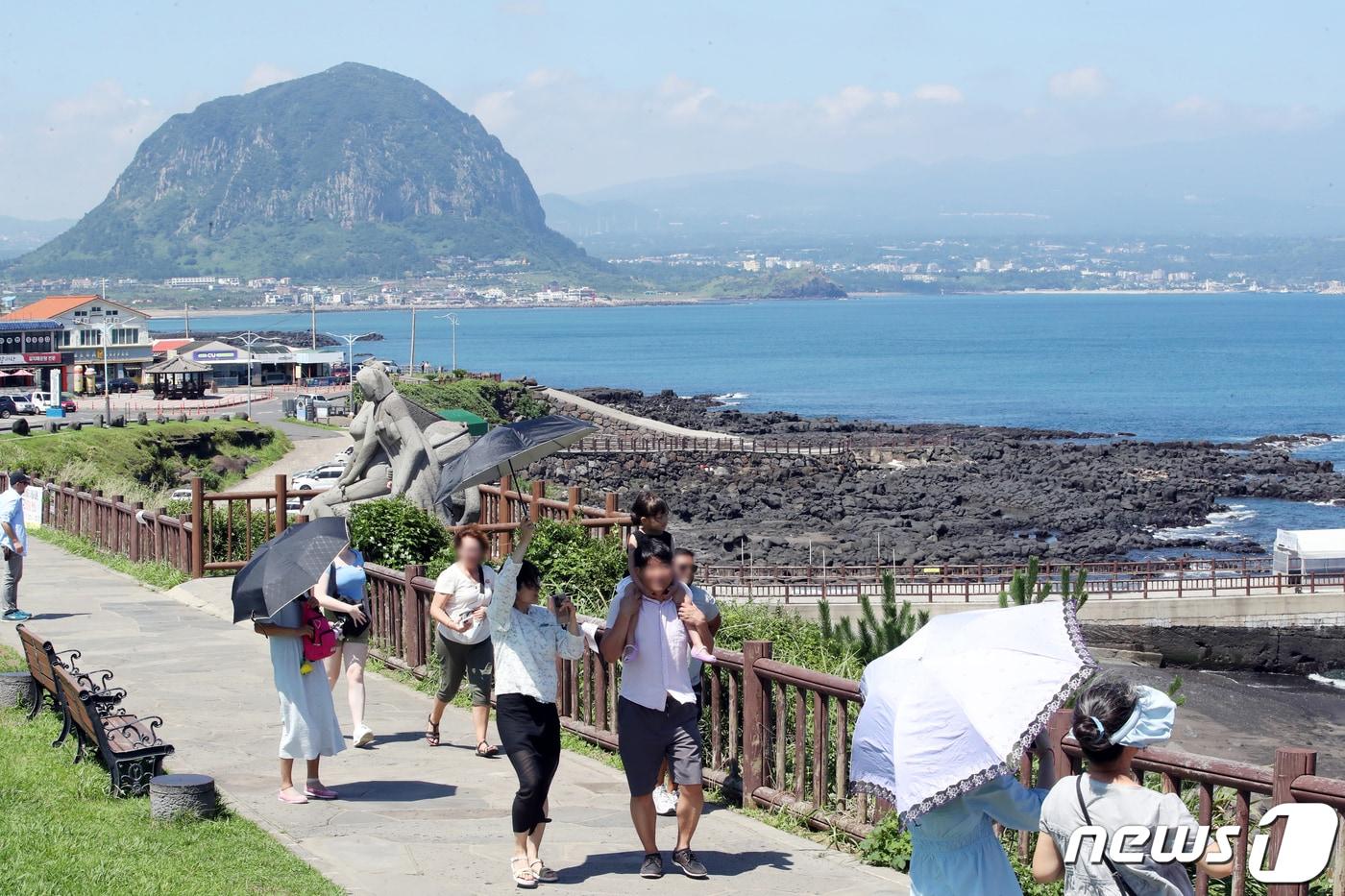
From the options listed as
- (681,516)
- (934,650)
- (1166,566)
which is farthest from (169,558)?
(681,516)

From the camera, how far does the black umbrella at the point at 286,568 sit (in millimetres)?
8430

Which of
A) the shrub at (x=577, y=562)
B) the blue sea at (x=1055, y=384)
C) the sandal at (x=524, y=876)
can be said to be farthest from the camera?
the blue sea at (x=1055, y=384)

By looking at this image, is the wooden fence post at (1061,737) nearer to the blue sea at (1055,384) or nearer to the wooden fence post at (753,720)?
the wooden fence post at (753,720)

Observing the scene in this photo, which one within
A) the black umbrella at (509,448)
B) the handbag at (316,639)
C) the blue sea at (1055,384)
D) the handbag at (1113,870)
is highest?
the black umbrella at (509,448)

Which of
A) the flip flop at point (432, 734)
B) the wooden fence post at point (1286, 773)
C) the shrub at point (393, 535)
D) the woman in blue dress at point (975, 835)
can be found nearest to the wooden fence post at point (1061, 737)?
the wooden fence post at point (1286, 773)

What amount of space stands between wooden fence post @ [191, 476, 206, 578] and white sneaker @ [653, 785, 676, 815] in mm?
10995

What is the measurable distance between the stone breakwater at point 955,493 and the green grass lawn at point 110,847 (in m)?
35.7

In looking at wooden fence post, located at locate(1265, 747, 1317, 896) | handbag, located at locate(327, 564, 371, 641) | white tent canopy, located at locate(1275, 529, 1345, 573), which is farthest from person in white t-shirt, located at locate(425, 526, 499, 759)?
white tent canopy, located at locate(1275, 529, 1345, 573)

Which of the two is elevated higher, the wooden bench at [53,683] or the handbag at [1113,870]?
the handbag at [1113,870]

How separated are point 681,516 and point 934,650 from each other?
49.1 m

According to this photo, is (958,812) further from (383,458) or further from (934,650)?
(383,458)

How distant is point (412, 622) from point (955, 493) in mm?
47806

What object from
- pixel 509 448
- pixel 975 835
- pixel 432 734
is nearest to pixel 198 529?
pixel 432 734

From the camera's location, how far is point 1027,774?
7387 mm
